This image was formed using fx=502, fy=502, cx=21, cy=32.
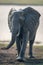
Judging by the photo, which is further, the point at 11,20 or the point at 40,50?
the point at 40,50

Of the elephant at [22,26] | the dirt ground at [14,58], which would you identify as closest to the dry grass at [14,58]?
the dirt ground at [14,58]

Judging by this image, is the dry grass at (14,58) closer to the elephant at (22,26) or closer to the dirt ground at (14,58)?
the dirt ground at (14,58)

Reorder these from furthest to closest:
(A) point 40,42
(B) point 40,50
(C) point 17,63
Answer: (A) point 40,42, (B) point 40,50, (C) point 17,63

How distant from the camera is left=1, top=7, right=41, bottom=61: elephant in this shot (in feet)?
33.2

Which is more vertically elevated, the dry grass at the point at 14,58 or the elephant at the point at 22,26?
the elephant at the point at 22,26

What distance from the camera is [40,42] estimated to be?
554 inches

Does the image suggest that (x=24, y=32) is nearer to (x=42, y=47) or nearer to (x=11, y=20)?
(x=11, y=20)

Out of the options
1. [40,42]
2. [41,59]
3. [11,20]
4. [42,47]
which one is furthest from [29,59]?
[40,42]

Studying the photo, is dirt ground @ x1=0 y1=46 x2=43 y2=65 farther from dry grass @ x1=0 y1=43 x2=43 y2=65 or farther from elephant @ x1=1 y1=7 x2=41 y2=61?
elephant @ x1=1 y1=7 x2=41 y2=61

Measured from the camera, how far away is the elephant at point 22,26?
33.2 ft

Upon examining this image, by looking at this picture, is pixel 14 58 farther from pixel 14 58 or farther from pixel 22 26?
pixel 22 26

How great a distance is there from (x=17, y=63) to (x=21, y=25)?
782mm

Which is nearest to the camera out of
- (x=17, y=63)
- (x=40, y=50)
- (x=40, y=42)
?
(x=17, y=63)

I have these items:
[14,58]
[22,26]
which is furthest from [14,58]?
[22,26]
